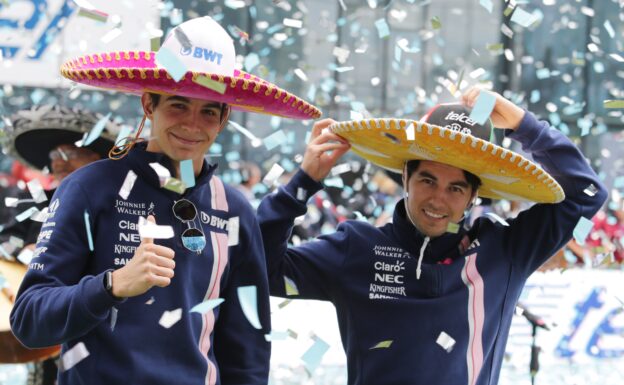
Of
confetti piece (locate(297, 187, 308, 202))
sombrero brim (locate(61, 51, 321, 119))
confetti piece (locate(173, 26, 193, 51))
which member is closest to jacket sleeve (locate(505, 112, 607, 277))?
confetti piece (locate(297, 187, 308, 202))

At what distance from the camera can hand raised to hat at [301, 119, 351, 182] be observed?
9.17 feet

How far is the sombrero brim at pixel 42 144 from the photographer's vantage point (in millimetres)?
3936

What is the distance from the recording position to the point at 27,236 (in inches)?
160

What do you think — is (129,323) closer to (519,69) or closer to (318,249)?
(318,249)

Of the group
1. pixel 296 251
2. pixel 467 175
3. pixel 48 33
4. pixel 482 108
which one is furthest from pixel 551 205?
pixel 48 33

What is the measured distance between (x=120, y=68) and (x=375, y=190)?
6.67 metres

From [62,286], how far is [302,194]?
36.5 inches

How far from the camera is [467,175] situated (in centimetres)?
277

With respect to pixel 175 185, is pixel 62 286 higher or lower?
lower

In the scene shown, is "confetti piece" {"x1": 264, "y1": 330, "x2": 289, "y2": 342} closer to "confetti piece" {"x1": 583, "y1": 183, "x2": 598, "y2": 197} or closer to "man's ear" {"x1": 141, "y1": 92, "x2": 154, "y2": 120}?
"man's ear" {"x1": 141, "y1": 92, "x2": 154, "y2": 120}

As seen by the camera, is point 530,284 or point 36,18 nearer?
point 530,284

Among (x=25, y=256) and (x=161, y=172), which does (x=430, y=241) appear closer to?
(x=161, y=172)

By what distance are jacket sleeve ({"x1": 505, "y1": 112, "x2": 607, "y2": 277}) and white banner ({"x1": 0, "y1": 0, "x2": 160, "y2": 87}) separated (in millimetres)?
4337

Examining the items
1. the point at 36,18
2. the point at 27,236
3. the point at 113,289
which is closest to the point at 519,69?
the point at 36,18
